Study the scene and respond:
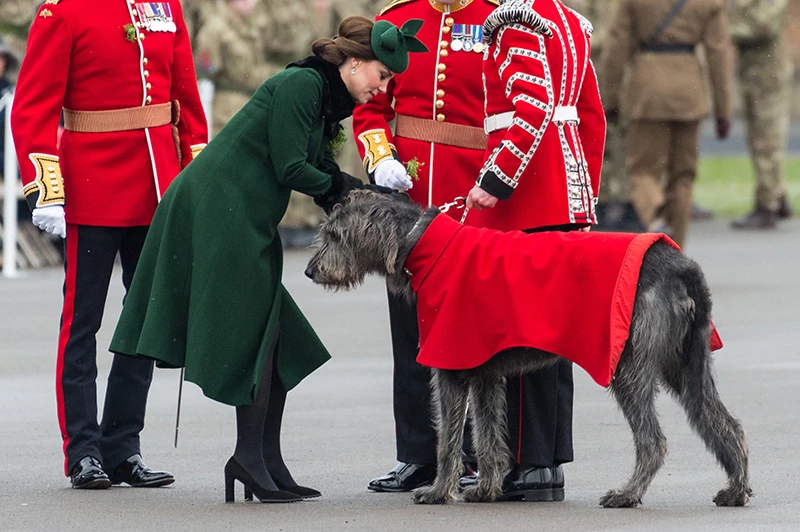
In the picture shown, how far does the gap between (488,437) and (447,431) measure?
0.18m

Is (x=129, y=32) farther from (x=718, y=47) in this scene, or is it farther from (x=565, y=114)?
(x=718, y=47)

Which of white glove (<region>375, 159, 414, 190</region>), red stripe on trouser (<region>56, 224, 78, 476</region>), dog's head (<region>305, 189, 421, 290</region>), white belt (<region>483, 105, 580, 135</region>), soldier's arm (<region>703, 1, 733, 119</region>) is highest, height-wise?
soldier's arm (<region>703, 1, 733, 119</region>)

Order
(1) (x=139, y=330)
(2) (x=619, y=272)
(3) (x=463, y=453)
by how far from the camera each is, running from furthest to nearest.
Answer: (3) (x=463, y=453), (1) (x=139, y=330), (2) (x=619, y=272)

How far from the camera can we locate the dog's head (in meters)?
6.33

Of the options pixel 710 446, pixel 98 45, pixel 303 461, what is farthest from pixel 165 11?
pixel 710 446

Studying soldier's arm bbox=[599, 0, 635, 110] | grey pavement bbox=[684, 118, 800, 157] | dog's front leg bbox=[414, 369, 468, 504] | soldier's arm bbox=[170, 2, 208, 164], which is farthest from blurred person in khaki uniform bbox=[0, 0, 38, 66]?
grey pavement bbox=[684, 118, 800, 157]

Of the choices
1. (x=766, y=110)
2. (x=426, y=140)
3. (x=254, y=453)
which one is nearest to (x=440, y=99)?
(x=426, y=140)

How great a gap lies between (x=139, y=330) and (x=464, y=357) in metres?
1.25

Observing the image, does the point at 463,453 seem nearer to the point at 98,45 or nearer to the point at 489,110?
the point at 489,110

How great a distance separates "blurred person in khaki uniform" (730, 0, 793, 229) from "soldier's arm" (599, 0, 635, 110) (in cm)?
Answer: 405

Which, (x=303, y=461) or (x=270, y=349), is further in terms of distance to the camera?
(x=303, y=461)

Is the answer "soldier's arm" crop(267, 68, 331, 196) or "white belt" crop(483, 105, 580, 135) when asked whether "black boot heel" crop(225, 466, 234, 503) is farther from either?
"white belt" crop(483, 105, 580, 135)

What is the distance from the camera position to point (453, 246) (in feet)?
20.6

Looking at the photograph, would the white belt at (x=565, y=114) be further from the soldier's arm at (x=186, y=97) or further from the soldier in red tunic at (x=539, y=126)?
the soldier's arm at (x=186, y=97)
